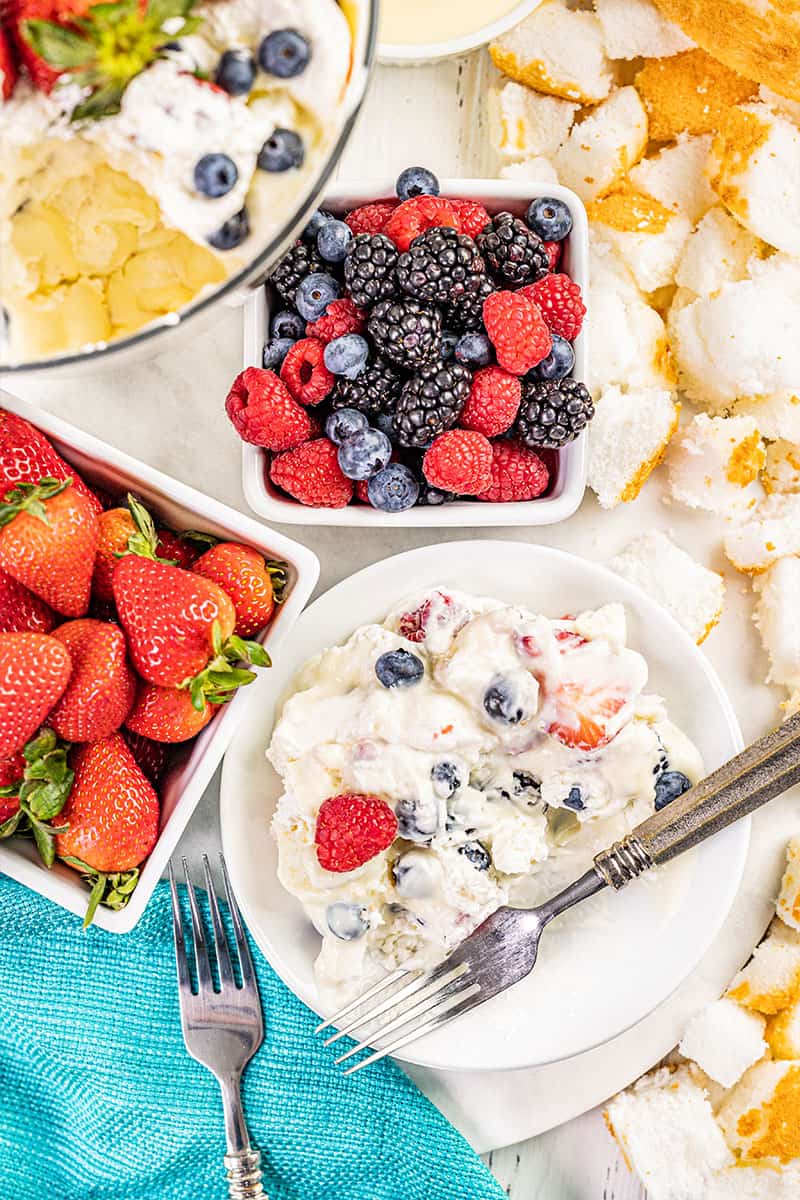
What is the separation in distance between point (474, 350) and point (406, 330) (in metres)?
0.09

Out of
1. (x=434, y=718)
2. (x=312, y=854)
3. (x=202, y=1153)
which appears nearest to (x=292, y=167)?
(x=434, y=718)

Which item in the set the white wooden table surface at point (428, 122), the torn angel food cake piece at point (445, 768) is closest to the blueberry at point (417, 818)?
the torn angel food cake piece at point (445, 768)

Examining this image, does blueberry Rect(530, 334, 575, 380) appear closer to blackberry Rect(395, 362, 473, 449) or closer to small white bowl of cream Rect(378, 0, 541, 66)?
blackberry Rect(395, 362, 473, 449)

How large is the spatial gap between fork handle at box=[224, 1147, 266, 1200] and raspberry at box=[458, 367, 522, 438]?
3.08 feet

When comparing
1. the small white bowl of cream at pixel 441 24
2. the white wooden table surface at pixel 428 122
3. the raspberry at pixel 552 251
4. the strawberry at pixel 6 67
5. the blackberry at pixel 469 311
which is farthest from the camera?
the white wooden table surface at pixel 428 122

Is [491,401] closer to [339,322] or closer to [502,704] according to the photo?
[339,322]

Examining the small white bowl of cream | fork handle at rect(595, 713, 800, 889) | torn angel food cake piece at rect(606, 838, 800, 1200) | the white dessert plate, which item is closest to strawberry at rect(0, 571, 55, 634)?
the white dessert plate

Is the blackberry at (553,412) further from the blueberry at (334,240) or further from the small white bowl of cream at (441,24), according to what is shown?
the small white bowl of cream at (441,24)

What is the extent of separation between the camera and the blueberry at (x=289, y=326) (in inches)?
56.4

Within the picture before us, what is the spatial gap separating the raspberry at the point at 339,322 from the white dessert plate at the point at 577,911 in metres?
0.28

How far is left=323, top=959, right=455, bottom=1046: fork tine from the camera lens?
1.40 m

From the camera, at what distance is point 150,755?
4.42 ft

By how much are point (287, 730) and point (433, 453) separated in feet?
1.17

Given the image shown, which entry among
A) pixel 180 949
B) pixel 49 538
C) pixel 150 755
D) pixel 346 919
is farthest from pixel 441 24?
pixel 180 949
